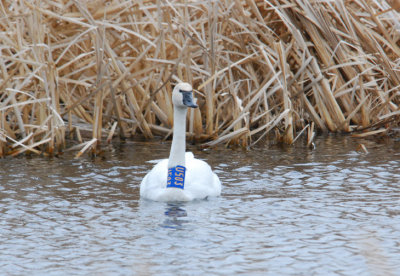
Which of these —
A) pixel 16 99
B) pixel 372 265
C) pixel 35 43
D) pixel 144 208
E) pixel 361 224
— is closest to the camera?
pixel 372 265

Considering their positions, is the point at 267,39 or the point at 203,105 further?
the point at 203,105

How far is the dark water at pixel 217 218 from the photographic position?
20.7ft

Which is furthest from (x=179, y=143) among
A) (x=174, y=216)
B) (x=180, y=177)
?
(x=174, y=216)

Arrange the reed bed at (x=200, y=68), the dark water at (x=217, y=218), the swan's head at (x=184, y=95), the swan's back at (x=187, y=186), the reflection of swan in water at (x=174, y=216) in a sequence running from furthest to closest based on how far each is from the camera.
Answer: the reed bed at (x=200, y=68), the swan's head at (x=184, y=95), the swan's back at (x=187, y=186), the reflection of swan in water at (x=174, y=216), the dark water at (x=217, y=218)

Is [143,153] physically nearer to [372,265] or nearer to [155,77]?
[155,77]

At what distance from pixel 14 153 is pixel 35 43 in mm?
1433

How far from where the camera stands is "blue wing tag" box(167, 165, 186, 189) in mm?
8625

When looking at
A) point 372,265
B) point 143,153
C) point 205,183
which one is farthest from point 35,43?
point 372,265

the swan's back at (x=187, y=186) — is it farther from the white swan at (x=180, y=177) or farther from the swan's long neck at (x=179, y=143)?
the swan's long neck at (x=179, y=143)

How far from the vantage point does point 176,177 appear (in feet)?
28.6

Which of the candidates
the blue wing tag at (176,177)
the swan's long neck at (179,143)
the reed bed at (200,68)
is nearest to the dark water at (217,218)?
the blue wing tag at (176,177)

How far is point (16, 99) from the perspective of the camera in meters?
11.2

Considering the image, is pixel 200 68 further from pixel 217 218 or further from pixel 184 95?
pixel 217 218

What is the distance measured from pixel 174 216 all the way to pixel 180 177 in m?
0.84
